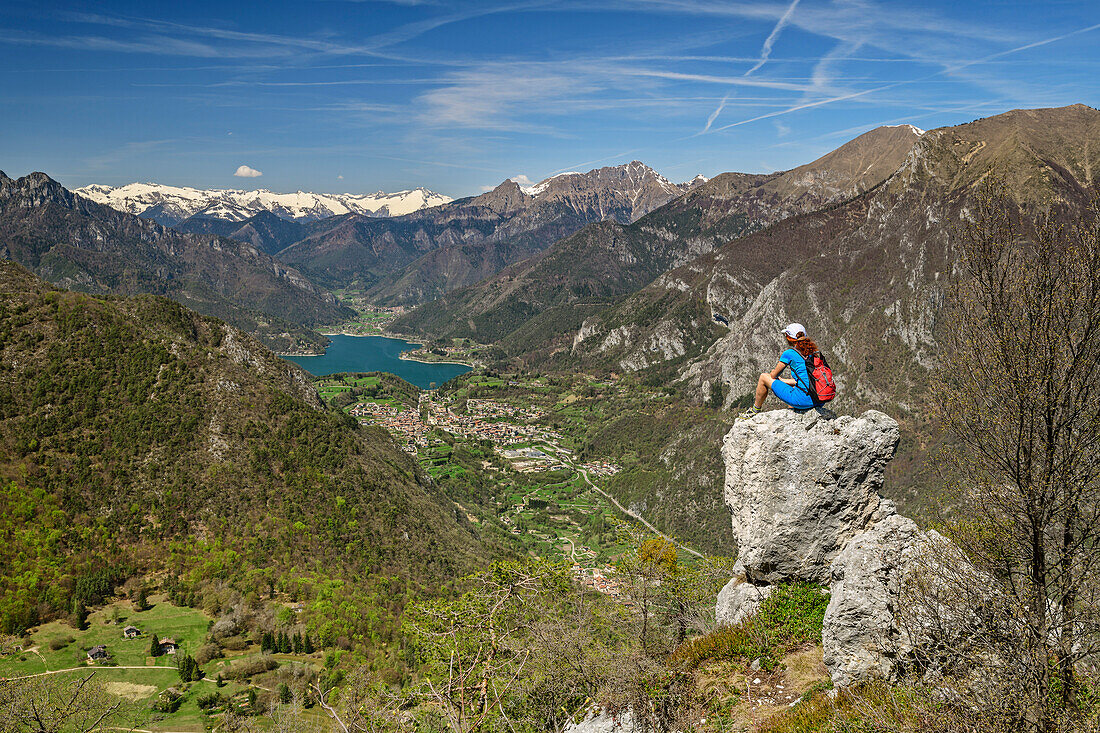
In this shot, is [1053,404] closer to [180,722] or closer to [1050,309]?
[1050,309]

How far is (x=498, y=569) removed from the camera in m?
24.5

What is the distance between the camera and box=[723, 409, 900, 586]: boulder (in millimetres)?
14961

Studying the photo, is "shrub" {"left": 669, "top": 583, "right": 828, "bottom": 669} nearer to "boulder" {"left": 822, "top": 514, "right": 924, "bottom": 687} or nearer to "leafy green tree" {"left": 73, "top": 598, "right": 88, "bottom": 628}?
"boulder" {"left": 822, "top": 514, "right": 924, "bottom": 687}

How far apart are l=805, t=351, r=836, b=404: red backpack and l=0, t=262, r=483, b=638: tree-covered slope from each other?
Answer: 4412cm

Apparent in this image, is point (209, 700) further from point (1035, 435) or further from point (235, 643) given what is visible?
point (1035, 435)

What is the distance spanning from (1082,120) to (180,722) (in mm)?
291440

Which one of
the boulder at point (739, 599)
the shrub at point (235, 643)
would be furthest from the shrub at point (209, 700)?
the boulder at point (739, 599)

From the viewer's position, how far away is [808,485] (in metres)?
15.3

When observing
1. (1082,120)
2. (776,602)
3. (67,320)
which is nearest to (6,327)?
(67,320)

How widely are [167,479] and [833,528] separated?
5943 centimetres

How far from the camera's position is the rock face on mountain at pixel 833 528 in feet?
41.5

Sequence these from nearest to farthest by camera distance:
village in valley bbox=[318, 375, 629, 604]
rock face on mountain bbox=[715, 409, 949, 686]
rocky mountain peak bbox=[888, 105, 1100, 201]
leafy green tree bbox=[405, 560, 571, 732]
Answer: rock face on mountain bbox=[715, 409, 949, 686]
leafy green tree bbox=[405, 560, 571, 732]
village in valley bbox=[318, 375, 629, 604]
rocky mountain peak bbox=[888, 105, 1100, 201]

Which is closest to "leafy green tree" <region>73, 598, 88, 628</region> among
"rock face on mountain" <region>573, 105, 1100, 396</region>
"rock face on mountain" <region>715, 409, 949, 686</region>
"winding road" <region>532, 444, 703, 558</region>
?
"rock face on mountain" <region>715, 409, 949, 686</region>

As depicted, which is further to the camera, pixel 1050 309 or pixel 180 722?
pixel 180 722
